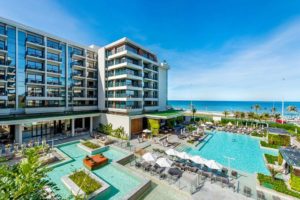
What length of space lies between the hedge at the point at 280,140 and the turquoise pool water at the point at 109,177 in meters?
25.8

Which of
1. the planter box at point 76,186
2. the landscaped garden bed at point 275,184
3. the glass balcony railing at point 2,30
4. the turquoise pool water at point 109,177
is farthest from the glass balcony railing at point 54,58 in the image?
the landscaped garden bed at point 275,184

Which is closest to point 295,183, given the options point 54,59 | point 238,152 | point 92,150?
point 238,152

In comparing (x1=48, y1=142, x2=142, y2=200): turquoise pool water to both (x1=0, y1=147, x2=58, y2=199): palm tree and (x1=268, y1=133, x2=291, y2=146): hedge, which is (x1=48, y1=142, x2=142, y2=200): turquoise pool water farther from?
(x1=268, y1=133, x2=291, y2=146): hedge

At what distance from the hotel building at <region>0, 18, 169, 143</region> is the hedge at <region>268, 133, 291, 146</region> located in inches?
952

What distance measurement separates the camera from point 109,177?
14805 mm

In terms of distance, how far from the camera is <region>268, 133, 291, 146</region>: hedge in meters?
24.9

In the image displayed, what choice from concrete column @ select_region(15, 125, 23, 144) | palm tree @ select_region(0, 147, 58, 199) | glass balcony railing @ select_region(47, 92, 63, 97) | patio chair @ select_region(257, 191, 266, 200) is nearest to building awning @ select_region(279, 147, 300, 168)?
patio chair @ select_region(257, 191, 266, 200)

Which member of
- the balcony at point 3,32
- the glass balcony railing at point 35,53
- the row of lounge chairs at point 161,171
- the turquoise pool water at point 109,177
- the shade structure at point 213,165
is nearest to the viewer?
the turquoise pool water at point 109,177

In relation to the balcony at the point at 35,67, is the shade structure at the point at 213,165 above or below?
below

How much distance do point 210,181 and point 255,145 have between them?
1796cm

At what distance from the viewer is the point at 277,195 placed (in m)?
12.2

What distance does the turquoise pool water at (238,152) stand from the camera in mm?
18203

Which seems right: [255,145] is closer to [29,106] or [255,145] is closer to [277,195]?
[277,195]

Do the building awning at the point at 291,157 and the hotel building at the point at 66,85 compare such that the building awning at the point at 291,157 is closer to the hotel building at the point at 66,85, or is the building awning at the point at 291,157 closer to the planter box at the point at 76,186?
the planter box at the point at 76,186
